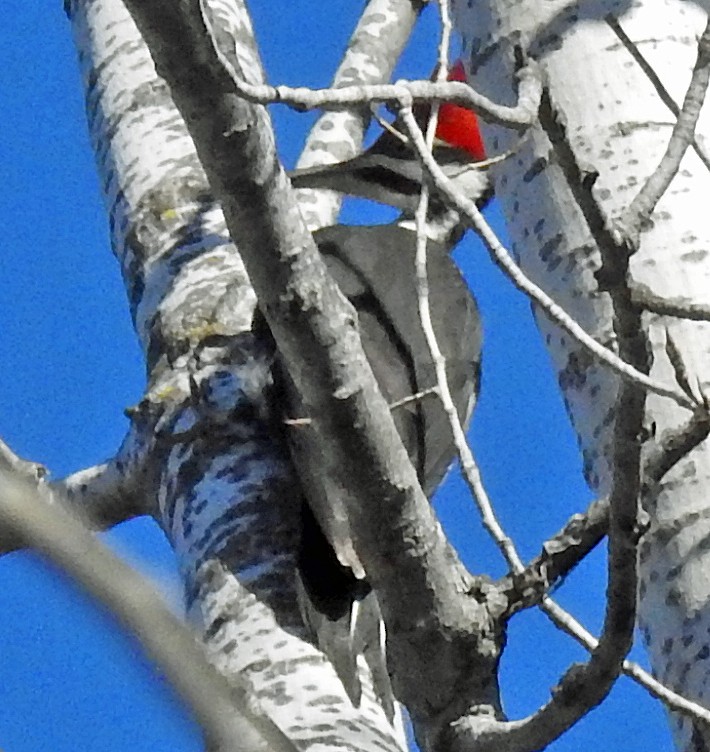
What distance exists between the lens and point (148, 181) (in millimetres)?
2258

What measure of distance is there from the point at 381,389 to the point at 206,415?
415mm

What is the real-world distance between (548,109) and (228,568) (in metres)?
1.04

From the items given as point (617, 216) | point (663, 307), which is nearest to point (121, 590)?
point (663, 307)

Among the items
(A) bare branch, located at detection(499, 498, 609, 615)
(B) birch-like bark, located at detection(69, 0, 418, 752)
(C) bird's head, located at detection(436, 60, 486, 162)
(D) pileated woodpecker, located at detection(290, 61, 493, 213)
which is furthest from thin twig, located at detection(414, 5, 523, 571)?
(C) bird's head, located at detection(436, 60, 486, 162)

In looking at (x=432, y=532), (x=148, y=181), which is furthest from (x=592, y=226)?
(x=148, y=181)

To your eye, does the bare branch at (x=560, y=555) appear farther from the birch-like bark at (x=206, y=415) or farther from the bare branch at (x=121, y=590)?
the bare branch at (x=121, y=590)

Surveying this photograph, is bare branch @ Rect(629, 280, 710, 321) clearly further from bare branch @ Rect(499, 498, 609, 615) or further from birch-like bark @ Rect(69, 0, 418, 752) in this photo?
birch-like bark @ Rect(69, 0, 418, 752)

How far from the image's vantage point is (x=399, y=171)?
3.04 metres

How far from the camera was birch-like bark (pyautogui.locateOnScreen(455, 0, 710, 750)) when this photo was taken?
4.32 ft

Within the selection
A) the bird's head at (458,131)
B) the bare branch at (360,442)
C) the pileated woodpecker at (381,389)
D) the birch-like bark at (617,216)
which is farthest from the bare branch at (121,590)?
the bird's head at (458,131)

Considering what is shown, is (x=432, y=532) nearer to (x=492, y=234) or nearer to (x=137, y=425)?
(x=492, y=234)

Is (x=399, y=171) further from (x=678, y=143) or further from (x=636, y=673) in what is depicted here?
(x=678, y=143)

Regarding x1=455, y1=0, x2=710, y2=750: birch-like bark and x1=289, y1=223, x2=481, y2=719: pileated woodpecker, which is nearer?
x1=455, y1=0, x2=710, y2=750: birch-like bark

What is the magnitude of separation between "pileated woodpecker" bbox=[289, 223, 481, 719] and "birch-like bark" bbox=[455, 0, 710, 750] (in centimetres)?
22
